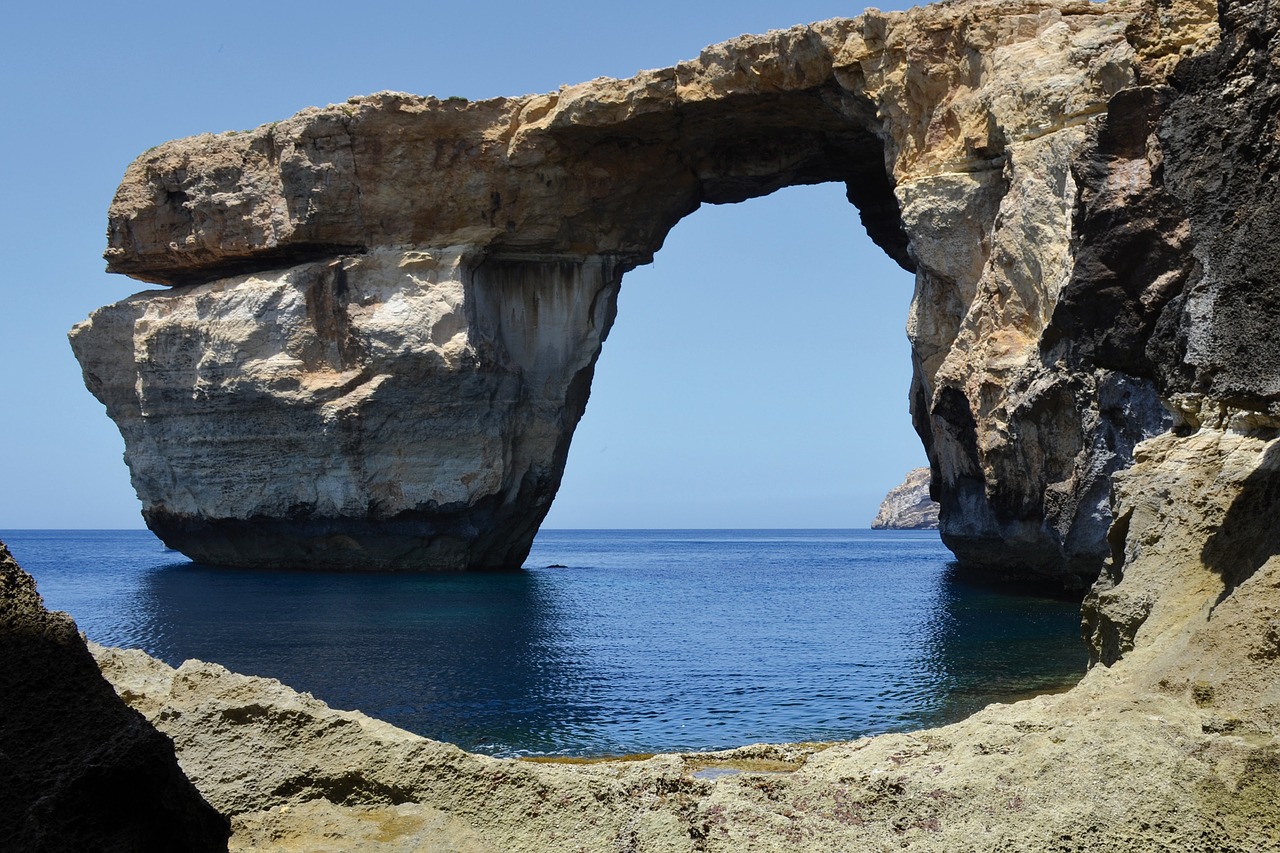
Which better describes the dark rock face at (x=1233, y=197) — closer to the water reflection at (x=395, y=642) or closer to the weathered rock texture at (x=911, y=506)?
the water reflection at (x=395, y=642)

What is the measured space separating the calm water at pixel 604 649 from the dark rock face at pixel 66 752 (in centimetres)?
841

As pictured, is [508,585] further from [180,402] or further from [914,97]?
[914,97]

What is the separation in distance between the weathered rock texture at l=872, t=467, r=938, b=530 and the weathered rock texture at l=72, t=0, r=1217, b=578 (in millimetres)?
105754

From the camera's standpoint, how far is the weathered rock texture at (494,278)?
25.3 m

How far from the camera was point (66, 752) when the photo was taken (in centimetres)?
323

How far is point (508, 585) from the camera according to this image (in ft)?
106

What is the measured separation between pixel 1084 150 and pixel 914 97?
16.2m

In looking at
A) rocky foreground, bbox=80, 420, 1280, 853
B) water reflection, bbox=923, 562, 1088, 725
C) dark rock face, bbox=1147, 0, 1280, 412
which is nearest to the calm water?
water reflection, bbox=923, 562, 1088, 725

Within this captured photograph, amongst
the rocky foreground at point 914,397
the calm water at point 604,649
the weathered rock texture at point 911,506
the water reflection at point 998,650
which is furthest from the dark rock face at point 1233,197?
the weathered rock texture at point 911,506

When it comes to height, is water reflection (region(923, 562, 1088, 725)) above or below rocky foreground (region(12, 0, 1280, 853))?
below

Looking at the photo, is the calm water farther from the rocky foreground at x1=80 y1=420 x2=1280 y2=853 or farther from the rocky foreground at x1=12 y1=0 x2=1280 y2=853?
the rocky foreground at x1=80 y1=420 x2=1280 y2=853

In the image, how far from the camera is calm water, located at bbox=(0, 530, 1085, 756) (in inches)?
511

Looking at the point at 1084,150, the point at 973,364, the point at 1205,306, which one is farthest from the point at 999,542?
the point at 1205,306

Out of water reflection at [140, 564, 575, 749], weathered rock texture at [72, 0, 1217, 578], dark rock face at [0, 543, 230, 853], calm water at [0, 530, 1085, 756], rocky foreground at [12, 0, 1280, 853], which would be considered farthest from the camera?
weathered rock texture at [72, 0, 1217, 578]
